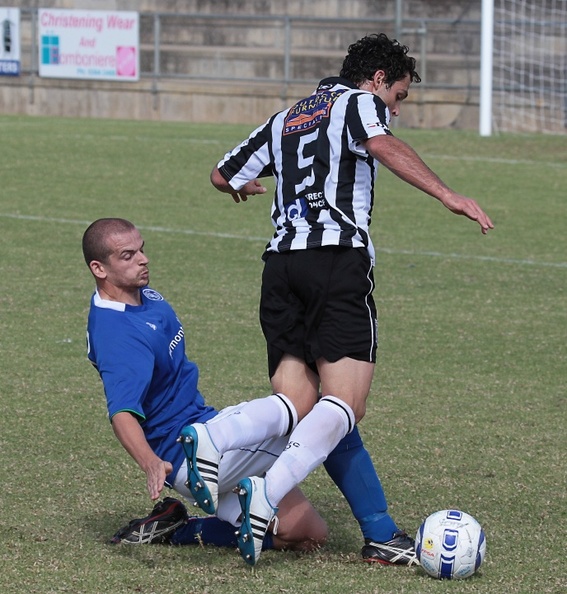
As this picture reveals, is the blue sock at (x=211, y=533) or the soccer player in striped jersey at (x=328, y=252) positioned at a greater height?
the soccer player in striped jersey at (x=328, y=252)

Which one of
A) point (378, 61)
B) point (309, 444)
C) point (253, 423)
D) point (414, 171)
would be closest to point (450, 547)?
point (309, 444)

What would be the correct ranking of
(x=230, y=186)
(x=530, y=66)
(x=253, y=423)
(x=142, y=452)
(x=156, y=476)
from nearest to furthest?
(x=156, y=476), (x=142, y=452), (x=253, y=423), (x=230, y=186), (x=530, y=66)

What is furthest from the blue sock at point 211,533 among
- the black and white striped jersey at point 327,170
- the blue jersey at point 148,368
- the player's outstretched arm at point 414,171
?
the player's outstretched arm at point 414,171

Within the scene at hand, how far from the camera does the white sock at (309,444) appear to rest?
13.9ft

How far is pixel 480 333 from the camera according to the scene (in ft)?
28.6

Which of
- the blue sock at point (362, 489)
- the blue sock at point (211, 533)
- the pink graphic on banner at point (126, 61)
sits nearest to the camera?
the blue sock at point (362, 489)

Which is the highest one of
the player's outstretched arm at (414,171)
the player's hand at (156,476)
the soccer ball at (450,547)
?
the player's outstretched arm at (414,171)

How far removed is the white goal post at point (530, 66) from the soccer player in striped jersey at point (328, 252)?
18817 millimetres

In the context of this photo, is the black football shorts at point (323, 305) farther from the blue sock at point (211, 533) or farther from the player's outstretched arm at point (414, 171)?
the blue sock at point (211, 533)

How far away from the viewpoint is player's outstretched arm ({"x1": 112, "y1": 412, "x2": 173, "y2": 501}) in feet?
13.1

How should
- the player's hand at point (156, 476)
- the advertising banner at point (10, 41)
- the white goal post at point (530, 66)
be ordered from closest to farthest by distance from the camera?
the player's hand at point (156, 476), the white goal post at point (530, 66), the advertising banner at point (10, 41)

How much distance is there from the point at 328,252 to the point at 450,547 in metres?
1.13

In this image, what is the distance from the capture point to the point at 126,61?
27078 mm

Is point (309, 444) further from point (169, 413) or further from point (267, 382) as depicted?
point (267, 382)
